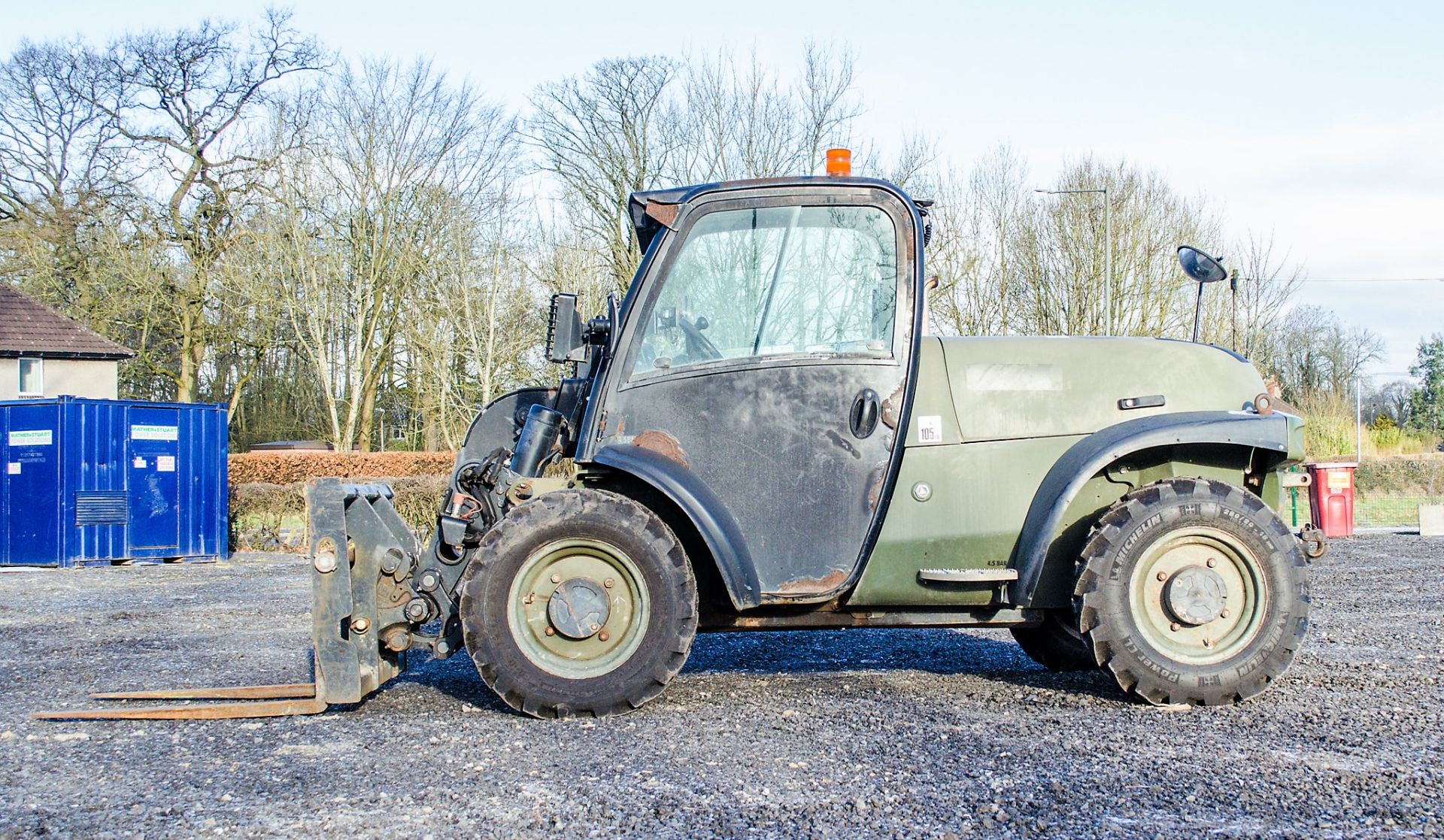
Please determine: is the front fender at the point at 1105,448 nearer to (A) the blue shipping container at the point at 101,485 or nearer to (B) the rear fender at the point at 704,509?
(B) the rear fender at the point at 704,509

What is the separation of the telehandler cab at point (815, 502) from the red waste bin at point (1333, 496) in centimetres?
1341

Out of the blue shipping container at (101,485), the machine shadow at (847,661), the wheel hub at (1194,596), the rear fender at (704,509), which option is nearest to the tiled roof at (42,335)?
the blue shipping container at (101,485)

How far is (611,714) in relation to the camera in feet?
16.0

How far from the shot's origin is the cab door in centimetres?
502

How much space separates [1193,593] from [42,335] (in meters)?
36.3

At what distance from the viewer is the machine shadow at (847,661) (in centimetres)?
570

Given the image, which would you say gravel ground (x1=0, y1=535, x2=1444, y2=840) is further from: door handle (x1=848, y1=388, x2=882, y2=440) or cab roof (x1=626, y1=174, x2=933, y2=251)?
cab roof (x1=626, y1=174, x2=933, y2=251)

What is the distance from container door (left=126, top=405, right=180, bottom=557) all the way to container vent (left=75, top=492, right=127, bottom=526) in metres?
0.14

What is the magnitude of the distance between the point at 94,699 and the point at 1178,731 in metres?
5.05

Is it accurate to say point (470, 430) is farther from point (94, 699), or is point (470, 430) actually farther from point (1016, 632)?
point (1016, 632)

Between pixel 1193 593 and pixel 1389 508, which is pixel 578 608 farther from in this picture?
pixel 1389 508

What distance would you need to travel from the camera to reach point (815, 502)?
5.02 meters

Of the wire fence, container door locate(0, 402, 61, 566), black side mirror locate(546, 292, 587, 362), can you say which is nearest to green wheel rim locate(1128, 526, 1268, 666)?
black side mirror locate(546, 292, 587, 362)

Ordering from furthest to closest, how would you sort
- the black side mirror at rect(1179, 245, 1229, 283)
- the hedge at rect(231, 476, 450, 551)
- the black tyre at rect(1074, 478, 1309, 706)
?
the hedge at rect(231, 476, 450, 551), the black side mirror at rect(1179, 245, 1229, 283), the black tyre at rect(1074, 478, 1309, 706)
